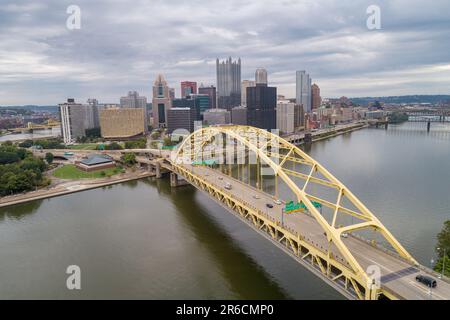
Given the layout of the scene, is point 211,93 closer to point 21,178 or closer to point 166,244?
point 21,178

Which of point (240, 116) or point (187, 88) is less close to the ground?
point (187, 88)

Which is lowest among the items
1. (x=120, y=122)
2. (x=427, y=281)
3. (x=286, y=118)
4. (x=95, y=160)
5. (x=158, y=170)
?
(x=158, y=170)

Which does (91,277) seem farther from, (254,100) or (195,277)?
(254,100)

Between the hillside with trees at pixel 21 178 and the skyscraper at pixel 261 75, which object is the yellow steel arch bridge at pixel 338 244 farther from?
the skyscraper at pixel 261 75

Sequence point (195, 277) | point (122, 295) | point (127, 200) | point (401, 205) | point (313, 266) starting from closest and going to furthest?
point (313, 266)
point (122, 295)
point (195, 277)
point (401, 205)
point (127, 200)

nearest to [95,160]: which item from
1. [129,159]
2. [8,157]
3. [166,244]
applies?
[129,159]

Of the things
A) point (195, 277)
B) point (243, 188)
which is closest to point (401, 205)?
point (243, 188)

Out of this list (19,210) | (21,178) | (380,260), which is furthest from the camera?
(21,178)
